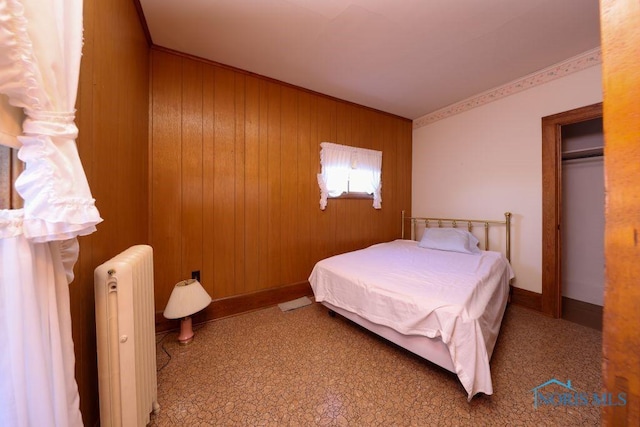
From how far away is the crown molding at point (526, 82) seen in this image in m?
2.03

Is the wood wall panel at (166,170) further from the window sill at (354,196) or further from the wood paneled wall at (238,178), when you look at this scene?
the window sill at (354,196)

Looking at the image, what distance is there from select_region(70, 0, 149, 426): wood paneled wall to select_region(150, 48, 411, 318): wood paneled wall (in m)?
0.39

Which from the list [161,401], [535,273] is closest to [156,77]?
[161,401]

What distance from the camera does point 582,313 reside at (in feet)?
7.48

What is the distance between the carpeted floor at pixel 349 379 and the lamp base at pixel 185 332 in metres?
0.06

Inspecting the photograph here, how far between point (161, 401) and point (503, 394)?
2020mm

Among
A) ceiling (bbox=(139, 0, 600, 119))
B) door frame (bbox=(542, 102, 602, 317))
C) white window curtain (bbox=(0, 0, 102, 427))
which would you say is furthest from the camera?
door frame (bbox=(542, 102, 602, 317))

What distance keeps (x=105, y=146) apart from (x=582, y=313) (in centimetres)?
417

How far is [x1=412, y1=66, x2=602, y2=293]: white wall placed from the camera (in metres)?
2.25

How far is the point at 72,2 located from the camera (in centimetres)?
60

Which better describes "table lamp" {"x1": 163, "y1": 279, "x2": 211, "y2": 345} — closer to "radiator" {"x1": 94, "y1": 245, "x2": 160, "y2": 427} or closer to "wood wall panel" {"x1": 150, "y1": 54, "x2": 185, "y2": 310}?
"wood wall panel" {"x1": 150, "y1": 54, "x2": 185, "y2": 310}

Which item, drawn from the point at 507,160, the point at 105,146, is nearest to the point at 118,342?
the point at 105,146

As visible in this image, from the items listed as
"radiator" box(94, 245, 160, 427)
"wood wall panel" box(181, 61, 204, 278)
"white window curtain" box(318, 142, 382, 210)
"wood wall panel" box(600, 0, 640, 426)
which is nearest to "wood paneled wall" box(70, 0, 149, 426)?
"radiator" box(94, 245, 160, 427)

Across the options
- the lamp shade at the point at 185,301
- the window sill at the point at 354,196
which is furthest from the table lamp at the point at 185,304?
the window sill at the point at 354,196
